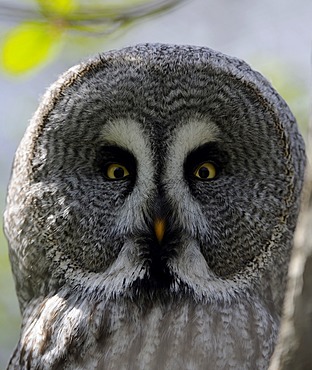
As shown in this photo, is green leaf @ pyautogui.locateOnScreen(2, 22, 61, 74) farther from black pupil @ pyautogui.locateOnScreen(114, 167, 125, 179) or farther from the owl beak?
the owl beak

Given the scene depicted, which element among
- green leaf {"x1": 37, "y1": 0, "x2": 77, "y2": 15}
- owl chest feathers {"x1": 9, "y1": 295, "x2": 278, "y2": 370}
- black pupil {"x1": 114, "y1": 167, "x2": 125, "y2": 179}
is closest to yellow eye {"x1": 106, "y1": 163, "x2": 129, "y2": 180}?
black pupil {"x1": 114, "y1": 167, "x2": 125, "y2": 179}

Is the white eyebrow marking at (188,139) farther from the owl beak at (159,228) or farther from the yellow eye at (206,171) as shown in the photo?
the owl beak at (159,228)

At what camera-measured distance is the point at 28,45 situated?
3.93 metres

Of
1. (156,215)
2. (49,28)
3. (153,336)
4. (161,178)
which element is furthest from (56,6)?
(153,336)

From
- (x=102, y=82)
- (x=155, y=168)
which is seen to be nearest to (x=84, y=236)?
(x=155, y=168)

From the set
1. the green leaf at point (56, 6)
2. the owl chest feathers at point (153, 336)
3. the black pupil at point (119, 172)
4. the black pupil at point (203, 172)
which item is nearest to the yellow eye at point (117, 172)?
the black pupil at point (119, 172)

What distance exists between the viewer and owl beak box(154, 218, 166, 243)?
3758 mm

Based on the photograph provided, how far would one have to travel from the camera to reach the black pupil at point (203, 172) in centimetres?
399

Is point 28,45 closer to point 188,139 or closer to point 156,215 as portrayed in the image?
point 188,139

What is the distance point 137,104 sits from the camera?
13.1ft

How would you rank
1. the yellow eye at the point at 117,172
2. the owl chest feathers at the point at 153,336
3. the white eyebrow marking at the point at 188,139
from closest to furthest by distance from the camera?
the owl chest feathers at the point at 153,336
the white eyebrow marking at the point at 188,139
the yellow eye at the point at 117,172

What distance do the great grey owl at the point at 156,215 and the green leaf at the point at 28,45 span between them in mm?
325

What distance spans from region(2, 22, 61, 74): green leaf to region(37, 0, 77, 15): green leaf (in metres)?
0.13

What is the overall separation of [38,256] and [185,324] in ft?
2.59
